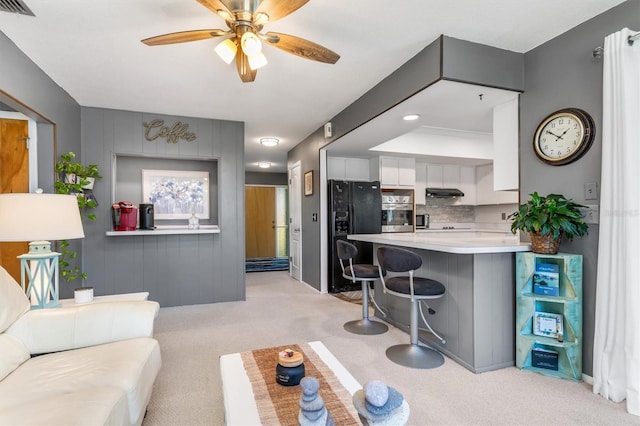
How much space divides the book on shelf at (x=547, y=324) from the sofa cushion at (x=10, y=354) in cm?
315

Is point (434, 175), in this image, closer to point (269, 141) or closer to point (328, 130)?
point (328, 130)

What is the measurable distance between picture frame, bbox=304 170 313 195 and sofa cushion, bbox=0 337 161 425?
3.76m

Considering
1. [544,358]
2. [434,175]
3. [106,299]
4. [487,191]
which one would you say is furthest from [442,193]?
[106,299]

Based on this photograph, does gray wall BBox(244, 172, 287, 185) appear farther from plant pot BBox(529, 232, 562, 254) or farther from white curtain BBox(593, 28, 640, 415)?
white curtain BBox(593, 28, 640, 415)

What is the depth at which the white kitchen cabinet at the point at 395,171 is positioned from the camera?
532 centimetres

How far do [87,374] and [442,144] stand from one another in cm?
513

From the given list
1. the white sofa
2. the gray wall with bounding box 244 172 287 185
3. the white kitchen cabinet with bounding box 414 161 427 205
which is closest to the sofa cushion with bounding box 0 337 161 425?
the white sofa

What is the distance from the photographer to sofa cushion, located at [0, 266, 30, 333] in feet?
5.27

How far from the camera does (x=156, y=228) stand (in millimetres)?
4199

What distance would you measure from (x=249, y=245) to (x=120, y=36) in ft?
20.9

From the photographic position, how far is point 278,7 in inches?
68.0

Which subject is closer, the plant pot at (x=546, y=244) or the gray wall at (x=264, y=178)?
the plant pot at (x=546, y=244)

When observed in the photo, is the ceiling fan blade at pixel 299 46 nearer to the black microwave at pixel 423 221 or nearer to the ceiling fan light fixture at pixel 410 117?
the ceiling fan light fixture at pixel 410 117

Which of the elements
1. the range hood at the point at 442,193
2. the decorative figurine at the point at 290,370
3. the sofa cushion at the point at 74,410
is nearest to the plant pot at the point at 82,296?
the sofa cushion at the point at 74,410
